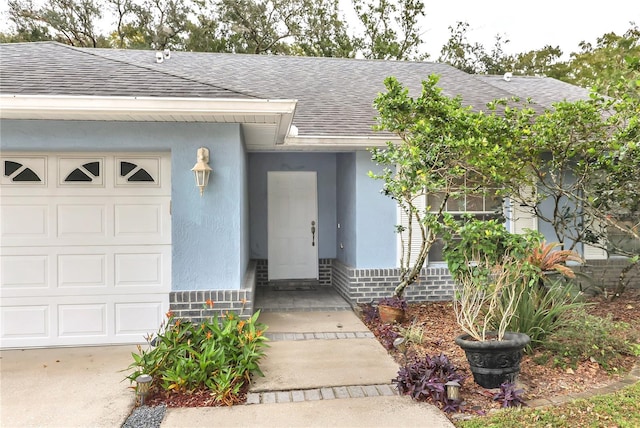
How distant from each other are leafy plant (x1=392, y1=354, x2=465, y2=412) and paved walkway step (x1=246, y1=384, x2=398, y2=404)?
15cm

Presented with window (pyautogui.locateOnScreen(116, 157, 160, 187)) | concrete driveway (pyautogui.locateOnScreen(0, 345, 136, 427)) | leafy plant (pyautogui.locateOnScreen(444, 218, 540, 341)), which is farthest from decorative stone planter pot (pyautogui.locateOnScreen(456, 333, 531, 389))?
window (pyautogui.locateOnScreen(116, 157, 160, 187))

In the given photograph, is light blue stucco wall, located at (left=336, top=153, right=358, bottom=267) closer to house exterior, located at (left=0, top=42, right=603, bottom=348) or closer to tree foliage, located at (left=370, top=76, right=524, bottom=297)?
tree foliage, located at (left=370, top=76, right=524, bottom=297)

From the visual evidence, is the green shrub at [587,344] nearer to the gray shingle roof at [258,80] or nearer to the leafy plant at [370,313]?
the leafy plant at [370,313]

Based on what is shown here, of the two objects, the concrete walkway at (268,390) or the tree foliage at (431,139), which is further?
the tree foliage at (431,139)

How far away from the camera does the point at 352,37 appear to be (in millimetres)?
22312

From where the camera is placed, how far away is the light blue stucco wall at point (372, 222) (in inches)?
271

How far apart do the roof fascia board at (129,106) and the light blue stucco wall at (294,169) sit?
3552 millimetres

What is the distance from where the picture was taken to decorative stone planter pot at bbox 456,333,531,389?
3.62 metres

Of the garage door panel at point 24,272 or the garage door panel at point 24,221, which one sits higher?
the garage door panel at point 24,221

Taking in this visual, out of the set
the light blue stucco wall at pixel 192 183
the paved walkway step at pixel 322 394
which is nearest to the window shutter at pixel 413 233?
the light blue stucco wall at pixel 192 183

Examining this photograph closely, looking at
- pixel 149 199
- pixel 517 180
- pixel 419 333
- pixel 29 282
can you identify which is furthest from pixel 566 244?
pixel 29 282

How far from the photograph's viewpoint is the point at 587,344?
4.32m

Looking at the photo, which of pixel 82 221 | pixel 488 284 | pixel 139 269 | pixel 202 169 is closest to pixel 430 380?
pixel 488 284

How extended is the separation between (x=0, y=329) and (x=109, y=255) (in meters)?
1.51
